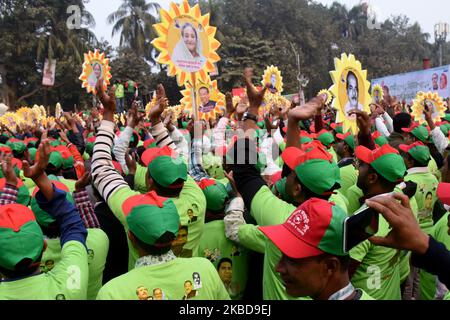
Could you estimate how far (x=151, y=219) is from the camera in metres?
2.08

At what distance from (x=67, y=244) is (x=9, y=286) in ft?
1.46

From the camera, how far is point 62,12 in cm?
3038

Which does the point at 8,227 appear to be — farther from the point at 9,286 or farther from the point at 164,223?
the point at 164,223

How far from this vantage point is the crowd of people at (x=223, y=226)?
5.74ft

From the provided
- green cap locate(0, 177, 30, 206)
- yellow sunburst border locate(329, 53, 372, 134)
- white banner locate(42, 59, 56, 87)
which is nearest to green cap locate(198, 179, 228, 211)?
green cap locate(0, 177, 30, 206)

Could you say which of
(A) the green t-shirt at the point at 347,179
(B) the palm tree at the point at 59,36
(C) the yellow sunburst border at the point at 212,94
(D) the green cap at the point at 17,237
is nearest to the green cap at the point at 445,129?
(A) the green t-shirt at the point at 347,179

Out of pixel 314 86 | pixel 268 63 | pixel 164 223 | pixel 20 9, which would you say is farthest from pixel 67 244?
pixel 314 86

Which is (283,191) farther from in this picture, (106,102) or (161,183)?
(106,102)

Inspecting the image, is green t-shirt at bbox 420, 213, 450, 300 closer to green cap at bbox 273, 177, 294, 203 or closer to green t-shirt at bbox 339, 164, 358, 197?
green cap at bbox 273, 177, 294, 203

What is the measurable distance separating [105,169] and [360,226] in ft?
6.26

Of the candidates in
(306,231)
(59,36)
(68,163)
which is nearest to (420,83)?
(68,163)

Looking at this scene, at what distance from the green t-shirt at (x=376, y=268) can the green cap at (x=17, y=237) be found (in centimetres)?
172

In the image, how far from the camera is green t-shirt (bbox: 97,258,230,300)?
1985 mm

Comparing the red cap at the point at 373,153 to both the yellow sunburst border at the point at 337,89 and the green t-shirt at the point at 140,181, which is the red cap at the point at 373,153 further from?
the green t-shirt at the point at 140,181
